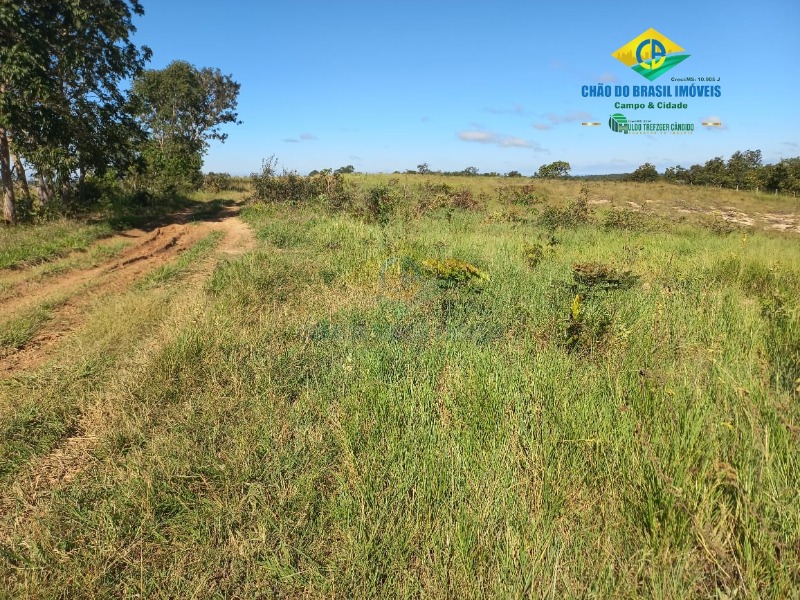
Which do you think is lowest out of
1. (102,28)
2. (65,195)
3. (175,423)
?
(175,423)

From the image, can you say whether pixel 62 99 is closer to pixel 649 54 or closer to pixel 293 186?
pixel 293 186

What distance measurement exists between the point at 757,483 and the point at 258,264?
232 inches

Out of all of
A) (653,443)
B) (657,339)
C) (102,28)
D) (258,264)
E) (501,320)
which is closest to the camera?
(653,443)

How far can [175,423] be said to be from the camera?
8.46 feet

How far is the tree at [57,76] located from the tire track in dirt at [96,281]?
2867mm

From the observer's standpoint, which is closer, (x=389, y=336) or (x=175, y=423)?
(x=175, y=423)

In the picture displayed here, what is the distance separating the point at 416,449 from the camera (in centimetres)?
217

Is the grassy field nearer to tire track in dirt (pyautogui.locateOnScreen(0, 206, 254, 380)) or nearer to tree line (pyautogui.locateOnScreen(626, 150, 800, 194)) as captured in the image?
tire track in dirt (pyautogui.locateOnScreen(0, 206, 254, 380))

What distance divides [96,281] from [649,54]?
43.2 feet

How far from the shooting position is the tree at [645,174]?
126 ft

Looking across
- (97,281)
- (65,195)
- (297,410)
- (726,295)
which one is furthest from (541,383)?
(65,195)

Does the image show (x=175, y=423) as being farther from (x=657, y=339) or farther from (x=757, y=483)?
(x=657, y=339)

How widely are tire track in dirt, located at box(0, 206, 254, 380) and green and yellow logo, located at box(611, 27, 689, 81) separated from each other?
10.6m

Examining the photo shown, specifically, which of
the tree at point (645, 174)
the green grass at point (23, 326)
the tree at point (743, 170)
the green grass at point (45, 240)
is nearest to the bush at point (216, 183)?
the green grass at point (45, 240)
